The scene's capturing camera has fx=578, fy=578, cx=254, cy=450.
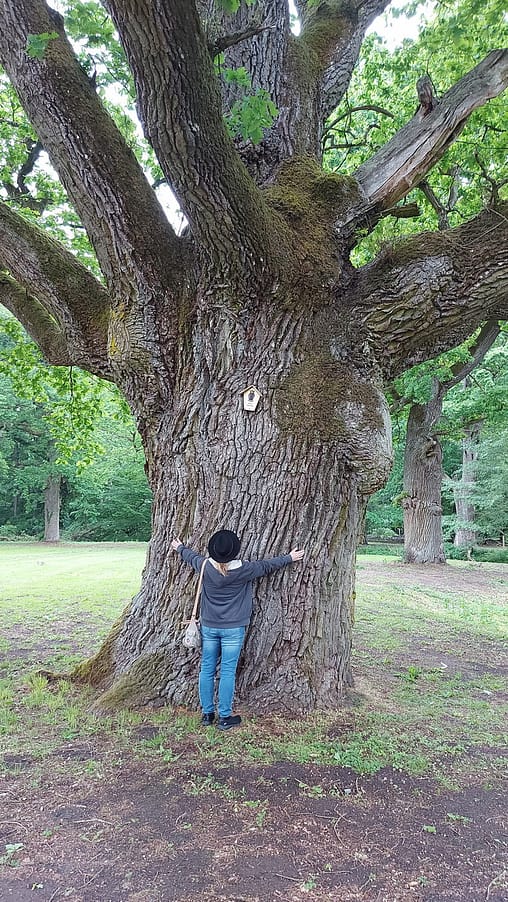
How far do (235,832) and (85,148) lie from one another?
4.67 meters

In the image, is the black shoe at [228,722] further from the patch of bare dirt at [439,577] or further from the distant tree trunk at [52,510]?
the distant tree trunk at [52,510]

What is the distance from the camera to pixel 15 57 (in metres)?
4.30

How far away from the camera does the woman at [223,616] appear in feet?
14.4

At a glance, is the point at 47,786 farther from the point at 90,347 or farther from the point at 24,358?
the point at 24,358

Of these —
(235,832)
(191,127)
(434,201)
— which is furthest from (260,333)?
(235,832)

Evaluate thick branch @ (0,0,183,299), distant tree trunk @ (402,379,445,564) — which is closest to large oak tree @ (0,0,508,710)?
thick branch @ (0,0,183,299)

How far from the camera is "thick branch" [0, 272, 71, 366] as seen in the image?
599 cm

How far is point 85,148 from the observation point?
14.3ft

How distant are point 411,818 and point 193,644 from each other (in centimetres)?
198

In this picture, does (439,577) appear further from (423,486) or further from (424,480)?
(424,480)

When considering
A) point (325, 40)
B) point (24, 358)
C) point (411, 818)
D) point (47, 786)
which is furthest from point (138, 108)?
point (24, 358)

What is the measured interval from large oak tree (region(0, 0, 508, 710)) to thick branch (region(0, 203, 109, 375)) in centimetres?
2

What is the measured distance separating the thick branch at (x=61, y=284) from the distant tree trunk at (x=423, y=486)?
12.4 metres

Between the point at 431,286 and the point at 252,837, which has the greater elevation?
the point at 431,286
